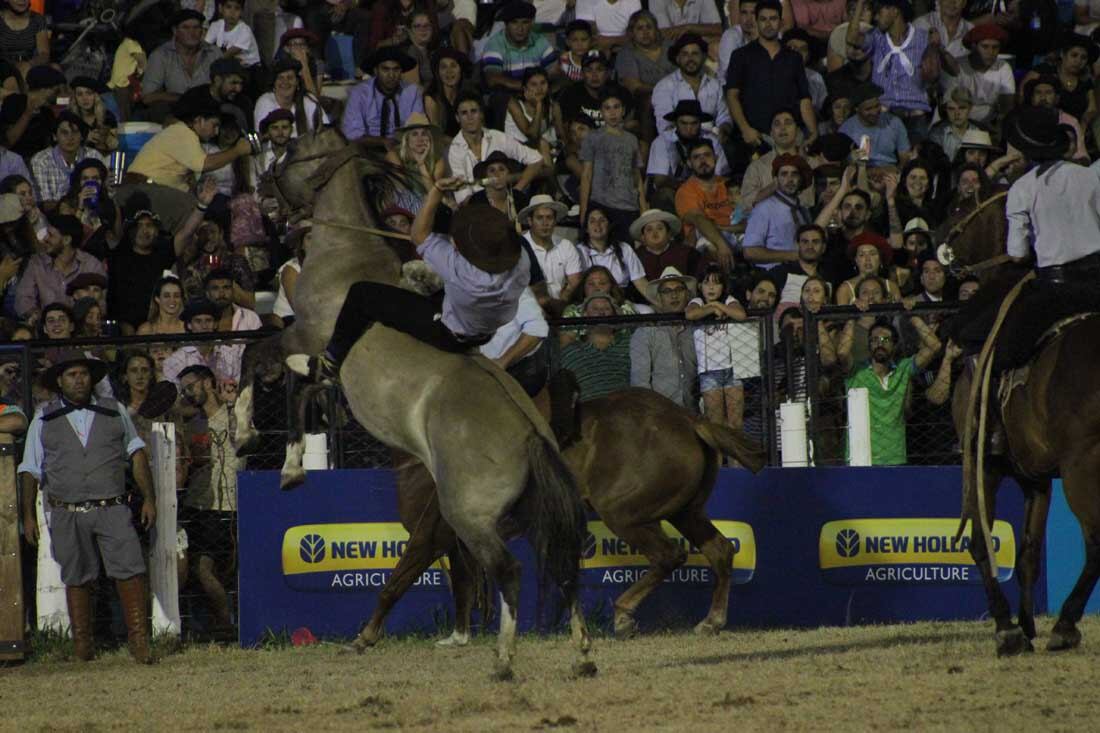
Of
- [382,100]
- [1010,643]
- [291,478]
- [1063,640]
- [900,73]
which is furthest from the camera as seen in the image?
[900,73]

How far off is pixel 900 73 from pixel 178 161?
705cm

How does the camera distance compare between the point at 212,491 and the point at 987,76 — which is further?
the point at 987,76

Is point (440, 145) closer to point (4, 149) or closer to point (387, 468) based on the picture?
point (387, 468)

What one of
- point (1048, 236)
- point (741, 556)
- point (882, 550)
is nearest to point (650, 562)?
point (741, 556)

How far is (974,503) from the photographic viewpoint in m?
9.51

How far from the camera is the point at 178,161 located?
1564 centimetres

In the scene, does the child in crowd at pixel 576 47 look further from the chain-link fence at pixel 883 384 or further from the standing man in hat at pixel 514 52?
the chain-link fence at pixel 883 384

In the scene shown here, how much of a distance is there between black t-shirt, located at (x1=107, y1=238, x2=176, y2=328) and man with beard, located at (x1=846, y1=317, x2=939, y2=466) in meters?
5.86

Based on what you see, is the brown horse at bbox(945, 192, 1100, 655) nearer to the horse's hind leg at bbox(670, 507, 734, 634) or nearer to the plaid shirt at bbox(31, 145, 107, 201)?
the horse's hind leg at bbox(670, 507, 734, 634)

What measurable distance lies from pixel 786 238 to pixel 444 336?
627 cm

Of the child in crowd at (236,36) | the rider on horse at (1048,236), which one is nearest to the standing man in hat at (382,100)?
the child in crowd at (236,36)

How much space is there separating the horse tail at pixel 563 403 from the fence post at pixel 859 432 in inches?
82.3

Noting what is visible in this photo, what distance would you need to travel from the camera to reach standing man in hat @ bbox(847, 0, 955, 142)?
17219 millimetres

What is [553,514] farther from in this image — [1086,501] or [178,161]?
[178,161]
